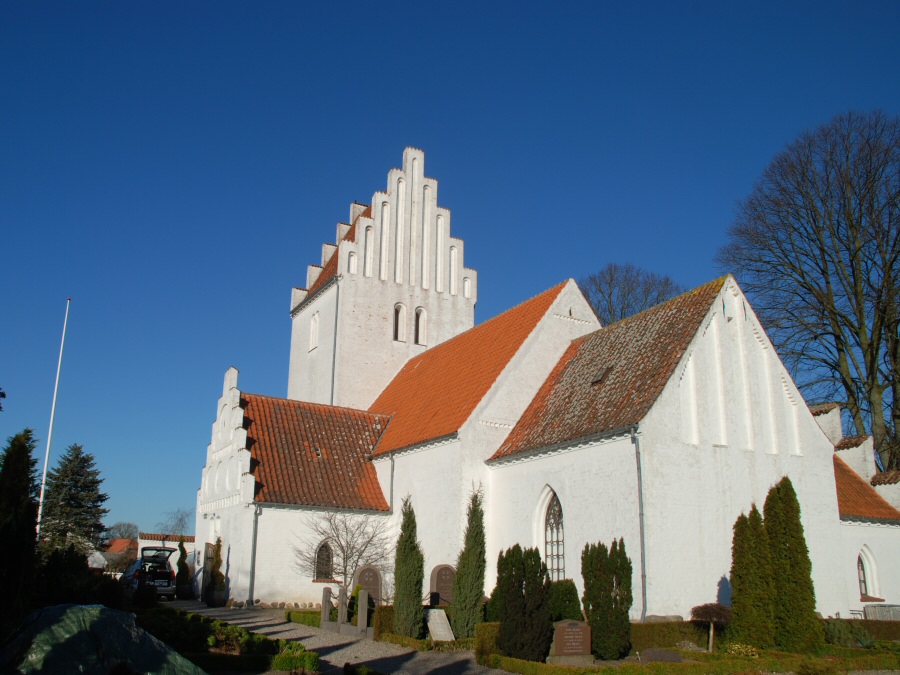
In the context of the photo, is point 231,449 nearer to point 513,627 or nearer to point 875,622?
point 513,627

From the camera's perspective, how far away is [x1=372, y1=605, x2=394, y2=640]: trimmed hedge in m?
17.7

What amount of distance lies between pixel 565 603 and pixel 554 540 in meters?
2.89

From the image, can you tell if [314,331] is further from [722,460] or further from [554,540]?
[722,460]

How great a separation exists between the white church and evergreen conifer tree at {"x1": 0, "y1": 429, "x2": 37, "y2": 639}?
9.06m

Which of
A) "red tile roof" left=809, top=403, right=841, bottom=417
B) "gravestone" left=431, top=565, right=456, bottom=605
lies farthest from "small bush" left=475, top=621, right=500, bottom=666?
"red tile roof" left=809, top=403, right=841, bottom=417

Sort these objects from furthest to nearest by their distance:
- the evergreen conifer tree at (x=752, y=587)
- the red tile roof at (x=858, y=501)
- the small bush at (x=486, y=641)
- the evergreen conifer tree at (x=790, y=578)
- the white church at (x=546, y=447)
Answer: the red tile roof at (x=858, y=501)
the white church at (x=546, y=447)
the evergreen conifer tree at (x=790, y=578)
the evergreen conifer tree at (x=752, y=587)
the small bush at (x=486, y=641)

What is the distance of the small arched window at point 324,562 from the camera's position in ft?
80.6

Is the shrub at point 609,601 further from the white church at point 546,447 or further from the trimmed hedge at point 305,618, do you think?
the trimmed hedge at point 305,618

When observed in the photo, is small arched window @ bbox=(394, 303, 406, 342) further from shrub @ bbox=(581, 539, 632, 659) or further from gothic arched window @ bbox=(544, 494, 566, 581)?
shrub @ bbox=(581, 539, 632, 659)

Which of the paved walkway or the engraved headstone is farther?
the engraved headstone

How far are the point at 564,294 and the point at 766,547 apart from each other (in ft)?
36.1

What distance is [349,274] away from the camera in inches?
1266

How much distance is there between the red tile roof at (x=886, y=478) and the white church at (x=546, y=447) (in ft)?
0.14

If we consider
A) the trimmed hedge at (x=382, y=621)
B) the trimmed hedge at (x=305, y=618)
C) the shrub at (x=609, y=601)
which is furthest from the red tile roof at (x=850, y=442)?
the trimmed hedge at (x=305, y=618)
